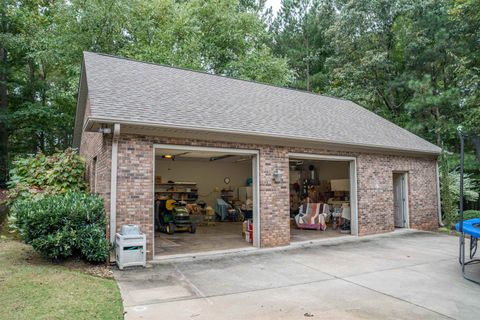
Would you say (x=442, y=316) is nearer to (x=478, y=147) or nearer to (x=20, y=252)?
(x=478, y=147)

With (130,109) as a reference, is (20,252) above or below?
below

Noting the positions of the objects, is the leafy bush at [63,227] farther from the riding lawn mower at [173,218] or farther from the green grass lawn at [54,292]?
the riding lawn mower at [173,218]

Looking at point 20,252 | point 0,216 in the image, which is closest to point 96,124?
point 20,252

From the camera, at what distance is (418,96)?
15523 millimetres

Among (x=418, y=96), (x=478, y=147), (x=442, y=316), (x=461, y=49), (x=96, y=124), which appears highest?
(x=461, y=49)

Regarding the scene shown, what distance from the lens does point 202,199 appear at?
1656 cm

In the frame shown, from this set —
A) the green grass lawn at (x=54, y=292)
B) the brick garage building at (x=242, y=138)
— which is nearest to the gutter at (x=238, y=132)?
the brick garage building at (x=242, y=138)

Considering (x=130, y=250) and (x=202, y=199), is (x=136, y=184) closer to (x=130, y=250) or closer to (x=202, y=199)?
(x=130, y=250)

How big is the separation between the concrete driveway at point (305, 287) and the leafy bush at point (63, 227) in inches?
30.3

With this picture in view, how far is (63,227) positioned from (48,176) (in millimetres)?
3703

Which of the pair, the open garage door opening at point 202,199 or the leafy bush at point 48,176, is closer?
the leafy bush at point 48,176

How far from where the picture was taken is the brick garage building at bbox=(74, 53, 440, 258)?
6.91m

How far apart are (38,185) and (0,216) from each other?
4528 millimetres

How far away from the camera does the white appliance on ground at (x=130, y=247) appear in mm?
6289
